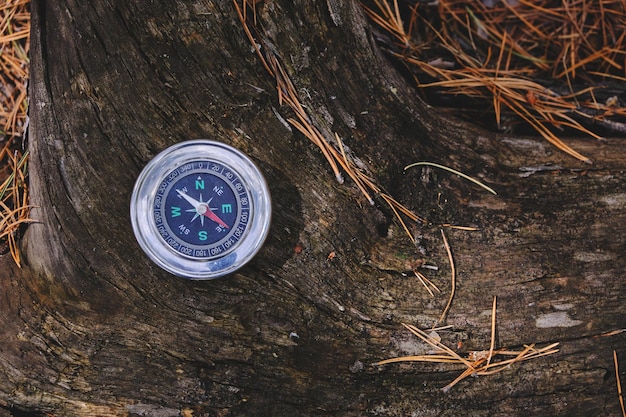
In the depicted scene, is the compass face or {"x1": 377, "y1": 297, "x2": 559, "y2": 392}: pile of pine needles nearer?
the compass face

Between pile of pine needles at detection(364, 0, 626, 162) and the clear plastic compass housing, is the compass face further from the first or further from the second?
pile of pine needles at detection(364, 0, 626, 162)

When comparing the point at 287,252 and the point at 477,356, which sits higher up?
the point at 287,252

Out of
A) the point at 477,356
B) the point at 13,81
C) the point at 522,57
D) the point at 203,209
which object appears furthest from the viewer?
the point at 522,57

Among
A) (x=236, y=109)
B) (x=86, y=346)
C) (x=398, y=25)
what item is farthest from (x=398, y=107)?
(x=86, y=346)

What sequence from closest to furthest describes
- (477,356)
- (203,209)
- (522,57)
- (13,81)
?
(203,209)
(477,356)
(13,81)
(522,57)

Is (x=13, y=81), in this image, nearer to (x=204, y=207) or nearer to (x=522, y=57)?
(x=204, y=207)

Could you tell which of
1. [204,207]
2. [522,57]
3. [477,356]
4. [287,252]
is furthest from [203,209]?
[522,57]

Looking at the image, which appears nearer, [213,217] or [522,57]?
[213,217]

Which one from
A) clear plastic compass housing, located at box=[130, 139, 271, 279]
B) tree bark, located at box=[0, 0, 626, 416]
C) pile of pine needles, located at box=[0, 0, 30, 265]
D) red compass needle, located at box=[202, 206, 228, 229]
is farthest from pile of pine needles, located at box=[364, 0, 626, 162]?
pile of pine needles, located at box=[0, 0, 30, 265]
